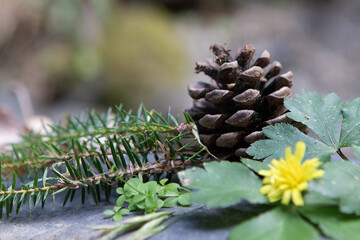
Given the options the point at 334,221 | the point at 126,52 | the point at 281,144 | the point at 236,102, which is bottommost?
the point at 334,221

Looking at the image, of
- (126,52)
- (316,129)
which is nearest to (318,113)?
(316,129)

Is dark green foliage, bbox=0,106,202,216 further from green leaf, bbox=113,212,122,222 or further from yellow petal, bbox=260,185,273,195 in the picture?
yellow petal, bbox=260,185,273,195

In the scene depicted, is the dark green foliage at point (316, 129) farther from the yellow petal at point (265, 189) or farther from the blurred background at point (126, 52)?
the blurred background at point (126, 52)

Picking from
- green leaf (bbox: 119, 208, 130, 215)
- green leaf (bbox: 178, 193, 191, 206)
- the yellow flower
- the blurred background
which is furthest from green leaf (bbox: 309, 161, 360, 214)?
the blurred background

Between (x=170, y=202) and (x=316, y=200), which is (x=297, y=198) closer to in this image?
(x=316, y=200)

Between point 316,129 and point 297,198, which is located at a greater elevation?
point 316,129
